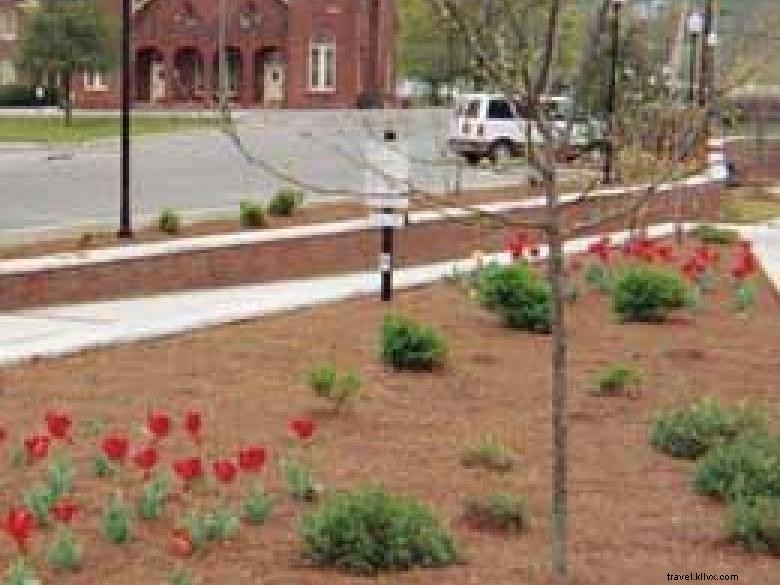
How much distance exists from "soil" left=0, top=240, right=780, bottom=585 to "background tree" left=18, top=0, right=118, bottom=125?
150 feet

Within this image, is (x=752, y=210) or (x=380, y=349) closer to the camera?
(x=380, y=349)

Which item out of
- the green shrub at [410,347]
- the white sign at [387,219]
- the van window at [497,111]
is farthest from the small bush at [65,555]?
the van window at [497,111]

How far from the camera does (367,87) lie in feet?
227

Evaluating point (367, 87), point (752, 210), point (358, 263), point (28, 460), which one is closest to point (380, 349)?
point (28, 460)

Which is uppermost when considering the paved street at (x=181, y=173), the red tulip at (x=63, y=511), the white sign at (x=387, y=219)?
the white sign at (x=387, y=219)

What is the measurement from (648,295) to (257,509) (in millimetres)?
6289

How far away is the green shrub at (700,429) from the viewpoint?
317 inches

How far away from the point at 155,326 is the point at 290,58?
196ft

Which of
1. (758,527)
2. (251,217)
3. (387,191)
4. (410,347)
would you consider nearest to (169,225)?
(251,217)

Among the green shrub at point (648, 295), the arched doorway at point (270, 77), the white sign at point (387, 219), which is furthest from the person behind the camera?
the arched doorway at point (270, 77)

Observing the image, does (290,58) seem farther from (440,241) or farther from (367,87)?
(440,241)

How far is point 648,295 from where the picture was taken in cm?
1233

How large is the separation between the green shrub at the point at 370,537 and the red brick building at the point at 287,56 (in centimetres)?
6183

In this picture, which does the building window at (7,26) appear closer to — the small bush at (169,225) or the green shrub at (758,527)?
the small bush at (169,225)
